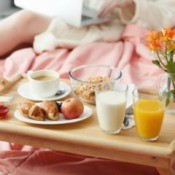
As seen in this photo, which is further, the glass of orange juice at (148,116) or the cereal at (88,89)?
the cereal at (88,89)

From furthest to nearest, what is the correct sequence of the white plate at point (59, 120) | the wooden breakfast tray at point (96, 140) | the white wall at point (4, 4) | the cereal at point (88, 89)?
the white wall at point (4, 4) → the cereal at point (88, 89) → the white plate at point (59, 120) → the wooden breakfast tray at point (96, 140)

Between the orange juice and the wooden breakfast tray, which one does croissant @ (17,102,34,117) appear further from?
the orange juice

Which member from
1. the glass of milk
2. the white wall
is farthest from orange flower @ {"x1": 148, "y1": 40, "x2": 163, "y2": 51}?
the white wall

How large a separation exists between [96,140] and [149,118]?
0.46 feet

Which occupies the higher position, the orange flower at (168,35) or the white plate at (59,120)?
the orange flower at (168,35)

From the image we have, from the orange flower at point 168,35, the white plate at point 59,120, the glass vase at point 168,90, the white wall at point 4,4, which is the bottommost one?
the white wall at point 4,4

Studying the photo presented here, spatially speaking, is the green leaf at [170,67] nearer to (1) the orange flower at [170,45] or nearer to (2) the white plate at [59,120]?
(1) the orange flower at [170,45]

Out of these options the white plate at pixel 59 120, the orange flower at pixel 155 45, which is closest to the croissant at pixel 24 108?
the white plate at pixel 59 120

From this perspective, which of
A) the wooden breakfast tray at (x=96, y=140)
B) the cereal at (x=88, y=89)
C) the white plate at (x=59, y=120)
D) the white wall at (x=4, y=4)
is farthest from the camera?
the white wall at (x=4, y=4)

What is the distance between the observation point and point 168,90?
3.80ft

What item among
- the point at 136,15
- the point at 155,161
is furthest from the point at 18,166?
the point at 136,15

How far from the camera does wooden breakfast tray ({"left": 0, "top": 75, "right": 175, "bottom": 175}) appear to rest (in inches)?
39.1

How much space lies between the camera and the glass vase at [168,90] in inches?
44.5

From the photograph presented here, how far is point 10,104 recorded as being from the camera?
1.24m
